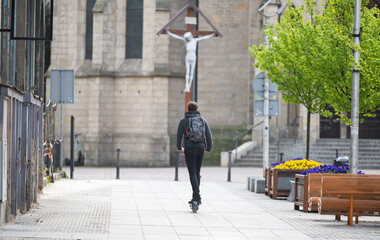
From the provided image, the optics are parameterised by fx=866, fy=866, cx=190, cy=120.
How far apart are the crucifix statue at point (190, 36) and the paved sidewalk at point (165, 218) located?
13731 millimetres

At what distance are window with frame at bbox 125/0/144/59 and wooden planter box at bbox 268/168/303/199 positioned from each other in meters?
20.2

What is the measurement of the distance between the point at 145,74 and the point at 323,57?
56.4ft

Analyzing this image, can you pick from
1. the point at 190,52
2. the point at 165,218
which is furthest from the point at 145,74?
the point at 165,218

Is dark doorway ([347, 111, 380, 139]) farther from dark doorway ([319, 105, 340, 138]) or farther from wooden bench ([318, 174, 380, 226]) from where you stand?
wooden bench ([318, 174, 380, 226])

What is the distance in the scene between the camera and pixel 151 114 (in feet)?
125

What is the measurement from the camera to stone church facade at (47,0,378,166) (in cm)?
3794

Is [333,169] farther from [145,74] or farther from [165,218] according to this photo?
[145,74]

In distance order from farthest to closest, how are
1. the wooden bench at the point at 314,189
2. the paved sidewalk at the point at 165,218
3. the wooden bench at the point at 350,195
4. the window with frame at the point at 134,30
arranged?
the window with frame at the point at 134,30 < the wooden bench at the point at 314,189 < the wooden bench at the point at 350,195 < the paved sidewalk at the point at 165,218

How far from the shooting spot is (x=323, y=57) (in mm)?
21812

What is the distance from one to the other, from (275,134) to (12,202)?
2558 centimetres

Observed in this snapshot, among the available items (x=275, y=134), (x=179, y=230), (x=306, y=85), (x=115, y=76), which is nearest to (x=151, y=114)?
(x=115, y=76)

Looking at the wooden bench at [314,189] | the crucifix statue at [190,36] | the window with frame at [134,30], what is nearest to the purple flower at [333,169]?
the wooden bench at [314,189]

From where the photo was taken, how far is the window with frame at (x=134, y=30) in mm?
38844

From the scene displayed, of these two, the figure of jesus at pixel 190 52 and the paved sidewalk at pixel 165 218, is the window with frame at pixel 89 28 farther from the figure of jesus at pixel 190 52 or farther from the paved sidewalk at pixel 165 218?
the paved sidewalk at pixel 165 218
